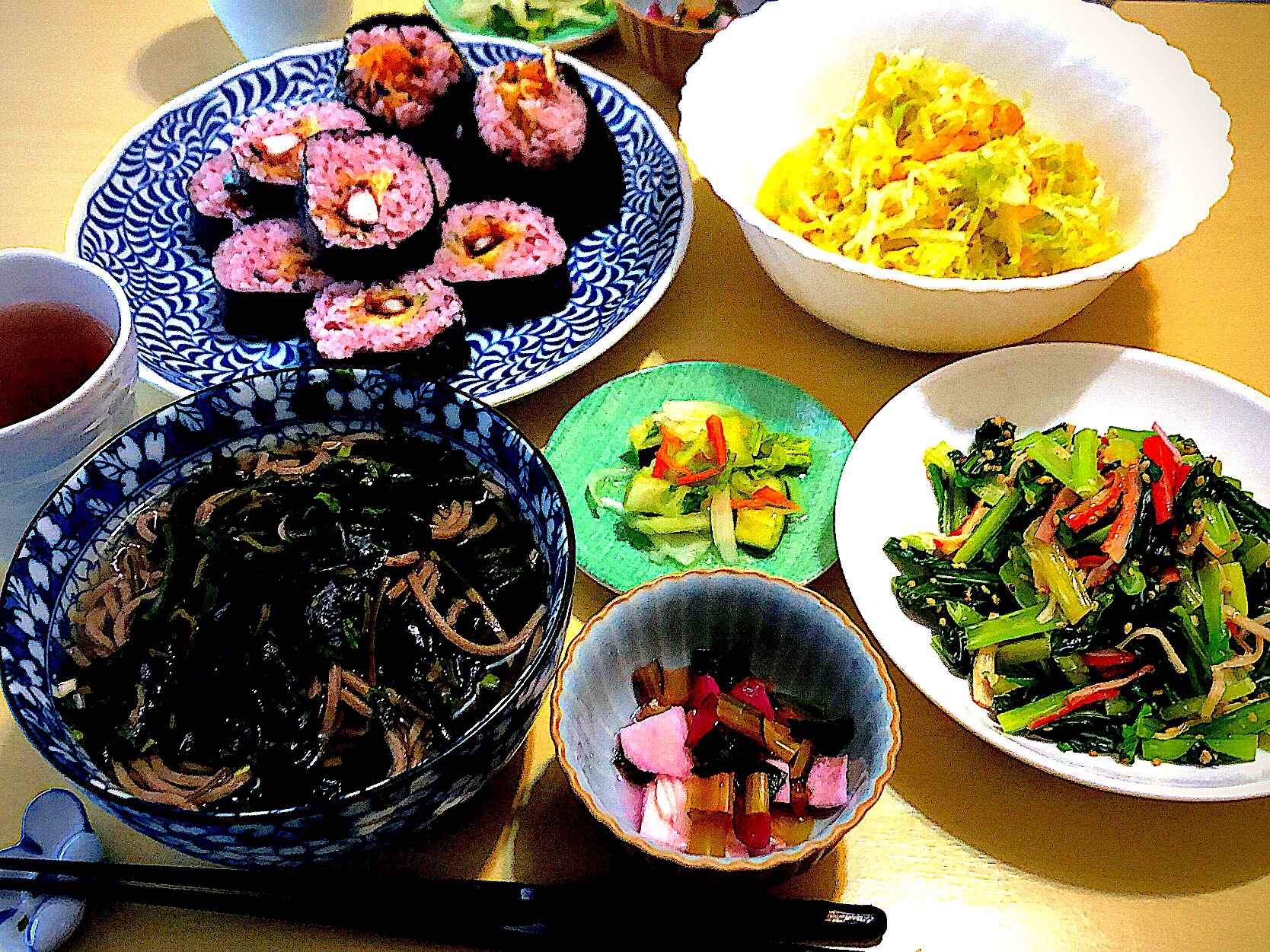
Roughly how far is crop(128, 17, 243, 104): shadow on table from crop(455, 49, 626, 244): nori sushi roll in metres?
0.85

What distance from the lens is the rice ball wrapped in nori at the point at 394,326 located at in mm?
1446

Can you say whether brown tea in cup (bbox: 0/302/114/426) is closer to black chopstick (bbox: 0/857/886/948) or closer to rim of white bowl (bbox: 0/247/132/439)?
rim of white bowl (bbox: 0/247/132/439)

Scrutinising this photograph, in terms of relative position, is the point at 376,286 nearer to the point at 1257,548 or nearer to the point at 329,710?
the point at 329,710

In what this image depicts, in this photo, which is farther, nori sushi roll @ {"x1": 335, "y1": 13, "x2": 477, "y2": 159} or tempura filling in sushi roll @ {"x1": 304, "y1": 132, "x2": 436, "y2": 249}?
nori sushi roll @ {"x1": 335, "y1": 13, "x2": 477, "y2": 159}

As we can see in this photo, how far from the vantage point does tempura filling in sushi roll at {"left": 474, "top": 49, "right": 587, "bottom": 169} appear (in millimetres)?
1722

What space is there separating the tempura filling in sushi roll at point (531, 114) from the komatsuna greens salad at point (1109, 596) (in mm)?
977

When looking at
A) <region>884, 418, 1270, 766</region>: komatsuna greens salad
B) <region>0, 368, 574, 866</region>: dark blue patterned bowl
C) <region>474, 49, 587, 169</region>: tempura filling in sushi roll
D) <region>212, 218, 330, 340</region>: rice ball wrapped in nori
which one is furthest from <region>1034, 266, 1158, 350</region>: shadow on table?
<region>212, 218, 330, 340</region>: rice ball wrapped in nori

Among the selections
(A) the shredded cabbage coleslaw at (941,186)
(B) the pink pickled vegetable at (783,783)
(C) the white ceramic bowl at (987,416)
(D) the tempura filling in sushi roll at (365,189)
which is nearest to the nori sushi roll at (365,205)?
(D) the tempura filling in sushi roll at (365,189)

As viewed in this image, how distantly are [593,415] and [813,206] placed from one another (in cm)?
50

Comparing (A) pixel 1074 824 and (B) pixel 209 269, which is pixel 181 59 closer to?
(B) pixel 209 269

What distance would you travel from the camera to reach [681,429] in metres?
1.36

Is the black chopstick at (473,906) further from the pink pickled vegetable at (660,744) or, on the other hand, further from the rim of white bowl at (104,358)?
the rim of white bowl at (104,358)

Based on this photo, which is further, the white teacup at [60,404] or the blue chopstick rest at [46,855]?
the white teacup at [60,404]

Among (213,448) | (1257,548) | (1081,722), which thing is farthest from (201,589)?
(1257,548)
